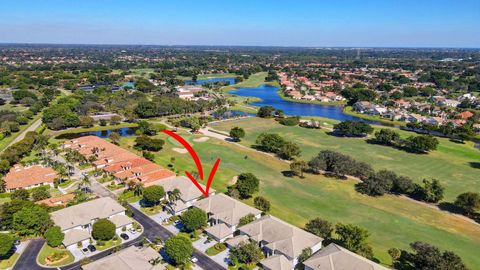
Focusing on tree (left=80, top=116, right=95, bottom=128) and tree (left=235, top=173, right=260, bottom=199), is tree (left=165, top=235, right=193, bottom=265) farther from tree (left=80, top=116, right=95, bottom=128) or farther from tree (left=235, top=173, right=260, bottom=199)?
tree (left=80, top=116, right=95, bottom=128)

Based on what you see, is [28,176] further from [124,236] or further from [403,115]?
[403,115]

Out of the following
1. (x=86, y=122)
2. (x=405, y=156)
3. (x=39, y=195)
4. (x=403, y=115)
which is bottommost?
(x=405, y=156)

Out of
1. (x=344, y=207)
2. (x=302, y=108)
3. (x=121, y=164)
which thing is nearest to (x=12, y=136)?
(x=121, y=164)

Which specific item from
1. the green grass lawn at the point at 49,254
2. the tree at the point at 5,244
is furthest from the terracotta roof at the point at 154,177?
the tree at the point at 5,244

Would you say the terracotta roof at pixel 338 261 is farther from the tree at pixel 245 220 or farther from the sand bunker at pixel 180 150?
the sand bunker at pixel 180 150

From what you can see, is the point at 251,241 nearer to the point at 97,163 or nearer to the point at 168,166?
the point at 168,166

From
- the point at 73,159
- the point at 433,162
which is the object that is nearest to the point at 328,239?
the point at 433,162

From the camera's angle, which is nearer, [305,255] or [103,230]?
[305,255]
